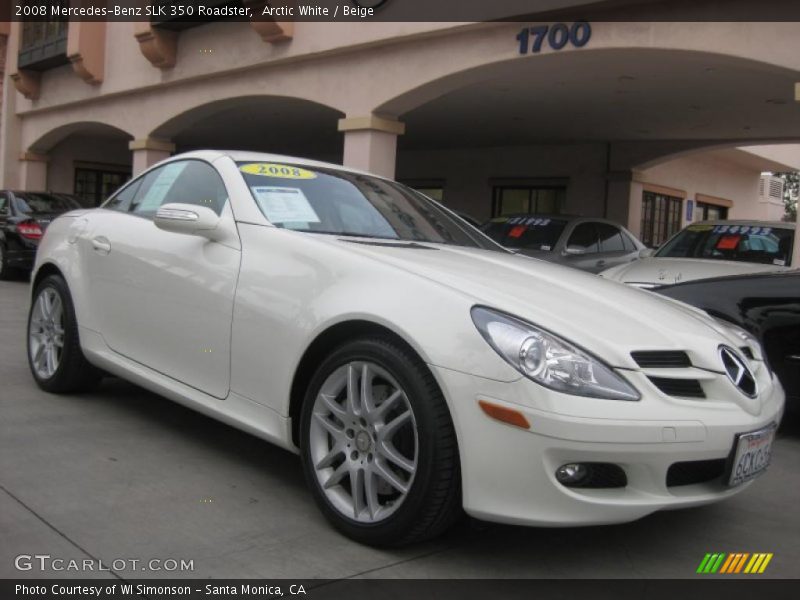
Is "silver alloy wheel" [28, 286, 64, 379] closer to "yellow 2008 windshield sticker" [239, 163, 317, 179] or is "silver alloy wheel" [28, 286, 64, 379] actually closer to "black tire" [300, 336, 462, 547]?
"yellow 2008 windshield sticker" [239, 163, 317, 179]

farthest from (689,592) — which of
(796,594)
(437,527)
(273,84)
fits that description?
(273,84)

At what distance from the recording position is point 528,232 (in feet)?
33.8

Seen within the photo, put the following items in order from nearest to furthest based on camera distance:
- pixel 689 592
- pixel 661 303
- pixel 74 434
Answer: pixel 689 592 < pixel 661 303 < pixel 74 434

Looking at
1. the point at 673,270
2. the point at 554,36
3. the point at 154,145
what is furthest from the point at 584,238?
the point at 154,145

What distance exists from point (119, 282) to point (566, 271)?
90.5 inches

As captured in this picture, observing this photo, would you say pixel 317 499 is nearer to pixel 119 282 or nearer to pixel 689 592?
pixel 689 592

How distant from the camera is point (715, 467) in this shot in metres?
2.81

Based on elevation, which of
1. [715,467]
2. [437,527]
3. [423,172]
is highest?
[423,172]

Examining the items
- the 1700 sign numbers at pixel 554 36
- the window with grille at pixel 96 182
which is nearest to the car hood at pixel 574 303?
the 1700 sign numbers at pixel 554 36

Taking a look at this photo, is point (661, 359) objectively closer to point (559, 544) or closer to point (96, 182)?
point (559, 544)

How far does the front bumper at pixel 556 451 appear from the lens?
2535mm

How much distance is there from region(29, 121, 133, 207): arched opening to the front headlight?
18.9m

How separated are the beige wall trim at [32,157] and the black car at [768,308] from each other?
62.8ft

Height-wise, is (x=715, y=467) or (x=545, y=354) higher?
(x=545, y=354)
